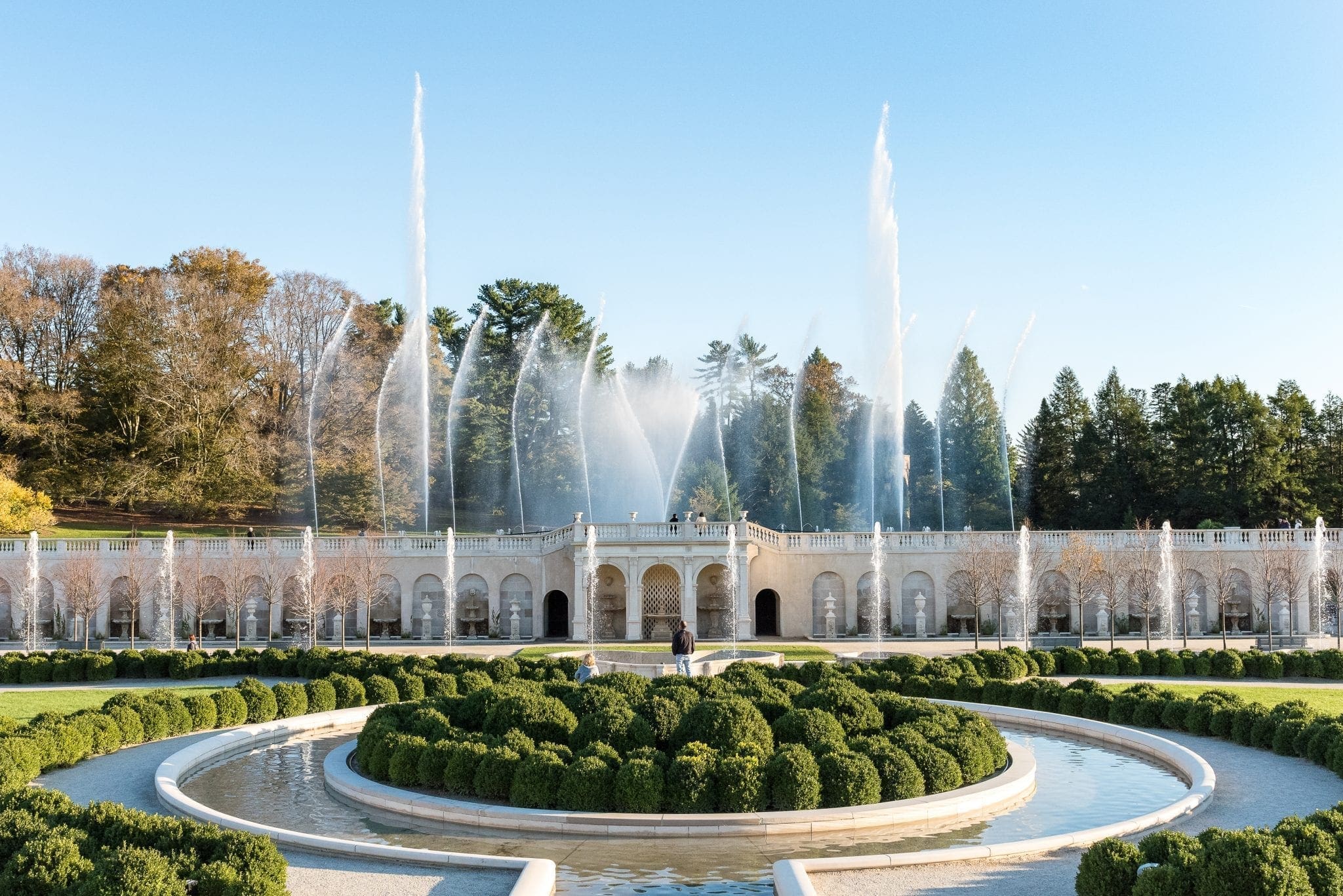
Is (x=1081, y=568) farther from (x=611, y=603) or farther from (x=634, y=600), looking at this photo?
(x=611, y=603)

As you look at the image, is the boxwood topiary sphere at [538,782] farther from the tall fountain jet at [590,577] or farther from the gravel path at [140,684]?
the tall fountain jet at [590,577]

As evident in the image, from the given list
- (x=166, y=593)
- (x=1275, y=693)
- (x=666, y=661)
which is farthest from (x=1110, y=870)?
(x=166, y=593)

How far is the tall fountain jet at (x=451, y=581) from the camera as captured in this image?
51.3m

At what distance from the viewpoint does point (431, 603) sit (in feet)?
175

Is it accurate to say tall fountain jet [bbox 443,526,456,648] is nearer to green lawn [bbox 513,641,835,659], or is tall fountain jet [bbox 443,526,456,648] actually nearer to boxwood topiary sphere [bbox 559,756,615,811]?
green lawn [bbox 513,641,835,659]

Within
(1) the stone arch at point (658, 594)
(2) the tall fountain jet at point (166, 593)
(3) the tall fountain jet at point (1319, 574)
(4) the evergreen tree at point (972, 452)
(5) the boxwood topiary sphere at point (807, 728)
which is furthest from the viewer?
(4) the evergreen tree at point (972, 452)

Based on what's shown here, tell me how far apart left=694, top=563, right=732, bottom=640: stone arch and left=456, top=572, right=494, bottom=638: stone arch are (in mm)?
9506

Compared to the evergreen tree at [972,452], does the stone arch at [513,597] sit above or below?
below

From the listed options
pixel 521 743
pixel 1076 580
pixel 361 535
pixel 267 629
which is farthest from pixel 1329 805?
pixel 267 629

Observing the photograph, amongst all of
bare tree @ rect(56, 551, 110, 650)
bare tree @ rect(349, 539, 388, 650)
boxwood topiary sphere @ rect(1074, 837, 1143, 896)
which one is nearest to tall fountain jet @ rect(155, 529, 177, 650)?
bare tree @ rect(56, 551, 110, 650)

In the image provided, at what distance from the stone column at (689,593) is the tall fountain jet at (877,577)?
7783 millimetres

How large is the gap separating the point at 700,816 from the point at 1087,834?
4685 millimetres

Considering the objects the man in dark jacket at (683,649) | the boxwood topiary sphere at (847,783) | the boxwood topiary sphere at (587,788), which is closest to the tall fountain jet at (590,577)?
the man in dark jacket at (683,649)

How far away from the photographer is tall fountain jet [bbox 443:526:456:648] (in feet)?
168
